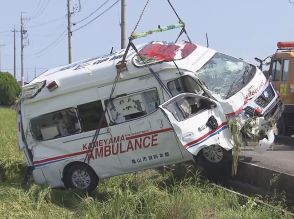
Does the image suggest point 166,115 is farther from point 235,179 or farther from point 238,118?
point 235,179

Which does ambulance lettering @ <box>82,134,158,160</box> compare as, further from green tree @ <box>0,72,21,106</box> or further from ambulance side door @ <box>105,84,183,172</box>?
green tree @ <box>0,72,21,106</box>

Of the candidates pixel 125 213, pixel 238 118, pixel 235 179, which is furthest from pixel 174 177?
pixel 125 213

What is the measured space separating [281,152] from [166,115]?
6.31 m

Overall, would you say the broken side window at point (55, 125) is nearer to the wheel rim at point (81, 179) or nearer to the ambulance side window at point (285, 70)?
the wheel rim at point (81, 179)

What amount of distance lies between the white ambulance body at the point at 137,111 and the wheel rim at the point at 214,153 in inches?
0.7

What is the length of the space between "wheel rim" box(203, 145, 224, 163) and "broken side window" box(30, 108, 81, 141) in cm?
257

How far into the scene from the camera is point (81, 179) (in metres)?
11.4

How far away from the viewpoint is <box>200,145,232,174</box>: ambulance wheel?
426 inches

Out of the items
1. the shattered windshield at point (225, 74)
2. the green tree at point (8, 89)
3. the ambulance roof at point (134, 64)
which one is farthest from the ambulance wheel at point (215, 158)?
the green tree at point (8, 89)

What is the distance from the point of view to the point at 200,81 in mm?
10414

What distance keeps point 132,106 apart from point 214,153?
70.7 inches

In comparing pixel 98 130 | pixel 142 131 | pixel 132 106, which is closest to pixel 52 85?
pixel 98 130

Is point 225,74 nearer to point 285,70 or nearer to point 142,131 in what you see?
point 142,131

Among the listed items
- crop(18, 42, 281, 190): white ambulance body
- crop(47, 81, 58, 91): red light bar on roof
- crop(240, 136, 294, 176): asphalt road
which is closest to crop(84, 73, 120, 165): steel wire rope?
crop(18, 42, 281, 190): white ambulance body
